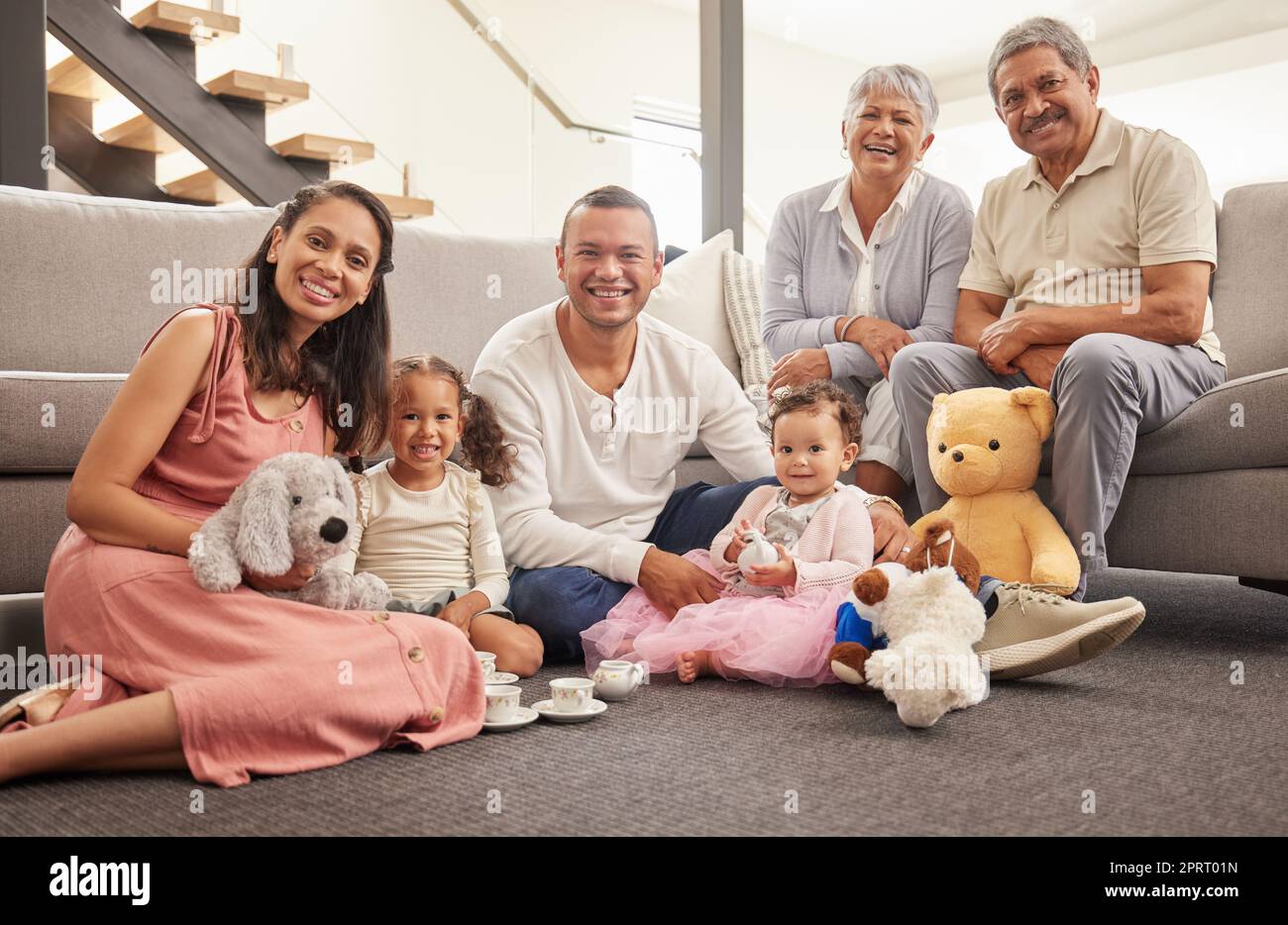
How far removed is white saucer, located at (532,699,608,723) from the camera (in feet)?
4.74

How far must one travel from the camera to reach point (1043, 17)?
7.45 ft

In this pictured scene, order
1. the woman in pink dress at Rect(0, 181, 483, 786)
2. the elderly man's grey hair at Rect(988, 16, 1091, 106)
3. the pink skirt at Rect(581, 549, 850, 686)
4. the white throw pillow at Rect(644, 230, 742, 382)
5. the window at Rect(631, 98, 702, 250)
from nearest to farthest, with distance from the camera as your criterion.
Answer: the woman in pink dress at Rect(0, 181, 483, 786)
the pink skirt at Rect(581, 549, 850, 686)
the elderly man's grey hair at Rect(988, 16, 1091, 106)
the white throw pillow at Rect(644, 230, 742, 382)
the window at Rect(631, 98, 702, 250)

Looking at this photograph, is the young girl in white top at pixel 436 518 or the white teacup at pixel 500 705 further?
the young girl in white top at pixel 436 518

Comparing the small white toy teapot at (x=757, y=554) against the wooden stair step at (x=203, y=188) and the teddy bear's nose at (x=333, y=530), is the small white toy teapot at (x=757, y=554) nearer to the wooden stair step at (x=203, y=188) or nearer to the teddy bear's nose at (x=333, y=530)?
the teddy bear's nose at (x=333, y=530)

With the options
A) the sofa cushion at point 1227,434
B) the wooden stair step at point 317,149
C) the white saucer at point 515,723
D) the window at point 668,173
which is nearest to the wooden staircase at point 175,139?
the wooden stair step at point 317,149

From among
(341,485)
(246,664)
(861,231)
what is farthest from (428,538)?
(861,231)

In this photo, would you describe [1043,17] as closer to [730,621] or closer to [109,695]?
[730,621]

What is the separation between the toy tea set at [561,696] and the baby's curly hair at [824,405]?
0.60 meters

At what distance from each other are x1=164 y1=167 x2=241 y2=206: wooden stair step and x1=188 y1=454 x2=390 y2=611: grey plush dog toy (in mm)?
2903

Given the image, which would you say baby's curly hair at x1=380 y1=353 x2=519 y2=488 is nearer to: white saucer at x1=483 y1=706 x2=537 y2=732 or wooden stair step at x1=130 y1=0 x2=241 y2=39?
white saucer at x1=483 y1=706 x2=537 y2=732

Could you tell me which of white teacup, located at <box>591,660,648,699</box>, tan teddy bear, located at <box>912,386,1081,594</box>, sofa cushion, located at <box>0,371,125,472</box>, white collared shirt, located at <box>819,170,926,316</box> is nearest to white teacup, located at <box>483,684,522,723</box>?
white teacup, located at <box>591,660,648,699</box>

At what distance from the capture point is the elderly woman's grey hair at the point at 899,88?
7.98 feet

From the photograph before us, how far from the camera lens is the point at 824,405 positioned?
6.31 ft
